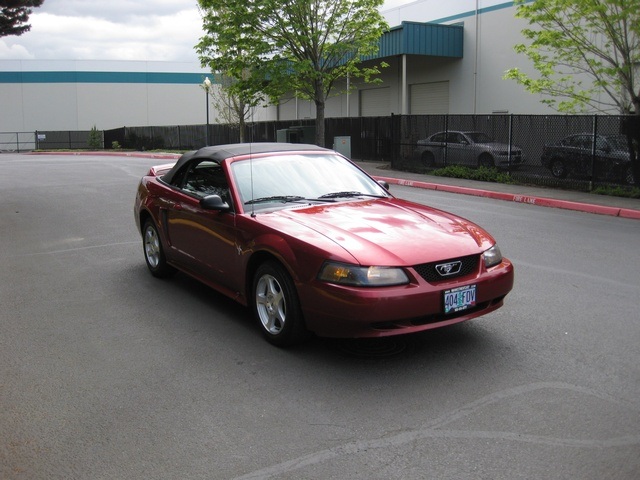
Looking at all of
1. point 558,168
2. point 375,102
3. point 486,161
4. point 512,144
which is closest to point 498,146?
point 512,144

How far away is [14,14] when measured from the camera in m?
18.9

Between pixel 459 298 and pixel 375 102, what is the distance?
31157 mm

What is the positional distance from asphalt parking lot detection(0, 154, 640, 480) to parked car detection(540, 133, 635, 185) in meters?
9.65

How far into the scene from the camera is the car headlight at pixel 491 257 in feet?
16.7

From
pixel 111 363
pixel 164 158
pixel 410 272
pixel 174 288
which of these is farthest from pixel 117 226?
pixel 164 158

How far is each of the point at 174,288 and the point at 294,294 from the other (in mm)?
2598

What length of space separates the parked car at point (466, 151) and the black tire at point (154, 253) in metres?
13.7

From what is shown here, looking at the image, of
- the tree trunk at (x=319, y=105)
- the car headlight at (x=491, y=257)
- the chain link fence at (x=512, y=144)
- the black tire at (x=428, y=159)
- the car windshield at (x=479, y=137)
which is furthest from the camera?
the tree trunk at (x=319, y=105)

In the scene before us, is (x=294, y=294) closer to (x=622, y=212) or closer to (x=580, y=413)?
(x=580, y=413)

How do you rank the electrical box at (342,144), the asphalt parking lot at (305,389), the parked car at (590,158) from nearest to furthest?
the asphalt parking lot at (305,389) < the parked car at (590,158) < the electrical box at (342,144)

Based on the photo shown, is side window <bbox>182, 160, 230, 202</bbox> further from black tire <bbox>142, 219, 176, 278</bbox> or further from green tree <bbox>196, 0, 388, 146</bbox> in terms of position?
green tree <bbox>196, 0, 388, 146</bbox>

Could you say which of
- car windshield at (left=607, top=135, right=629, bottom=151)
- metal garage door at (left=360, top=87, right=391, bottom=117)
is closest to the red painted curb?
car windshield at (left=607, top=135, right=629, bottom=151)

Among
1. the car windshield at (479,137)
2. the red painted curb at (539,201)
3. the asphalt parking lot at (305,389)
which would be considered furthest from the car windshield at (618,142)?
the asphalt parking lot at (305,389)

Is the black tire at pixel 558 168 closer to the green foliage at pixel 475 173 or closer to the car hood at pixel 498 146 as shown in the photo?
the green foliage at pixel 475 173
